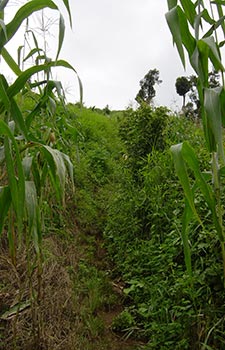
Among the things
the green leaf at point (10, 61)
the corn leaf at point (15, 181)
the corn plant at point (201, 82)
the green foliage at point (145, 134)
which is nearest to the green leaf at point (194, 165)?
the corn plant at point (201, 82)

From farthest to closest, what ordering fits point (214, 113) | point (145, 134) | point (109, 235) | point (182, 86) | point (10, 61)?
point (182, 86) < point (145, 134) < point (109, 235) < point (10, 61) < point (214, 113)

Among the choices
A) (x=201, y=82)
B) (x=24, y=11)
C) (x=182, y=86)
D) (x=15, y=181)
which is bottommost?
(x=15, y=181)

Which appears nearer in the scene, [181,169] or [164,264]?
[181,169]

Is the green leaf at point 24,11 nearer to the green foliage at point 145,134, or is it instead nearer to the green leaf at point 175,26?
the green leaf at point 175,26

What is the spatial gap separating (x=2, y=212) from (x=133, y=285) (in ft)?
3.96

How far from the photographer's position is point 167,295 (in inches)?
67.1

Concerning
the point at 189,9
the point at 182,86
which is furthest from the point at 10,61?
the point at 182,86

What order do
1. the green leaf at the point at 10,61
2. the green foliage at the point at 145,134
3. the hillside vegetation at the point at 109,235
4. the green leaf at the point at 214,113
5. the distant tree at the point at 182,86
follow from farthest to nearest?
the distant tree at the point at 182,86 < the green foliage at the point at 145,134 < the green leaf at the point at 10,61 < the hillside vegetation at the point at 109,235 < the green leaf at the point at 214,113

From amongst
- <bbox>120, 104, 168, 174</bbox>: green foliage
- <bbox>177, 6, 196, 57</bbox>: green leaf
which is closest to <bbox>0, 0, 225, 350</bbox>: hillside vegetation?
<bbox>177, 6, 196, 57</bbox>: green leaf

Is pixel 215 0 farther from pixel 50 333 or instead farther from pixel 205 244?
pixel 50 333

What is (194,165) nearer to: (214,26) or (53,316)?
(214,26)

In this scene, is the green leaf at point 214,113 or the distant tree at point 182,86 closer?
the green leaf at point 214,113

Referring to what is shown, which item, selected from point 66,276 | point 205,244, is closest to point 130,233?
point 66,276

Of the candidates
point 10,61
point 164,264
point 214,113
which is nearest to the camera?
point 214,113
